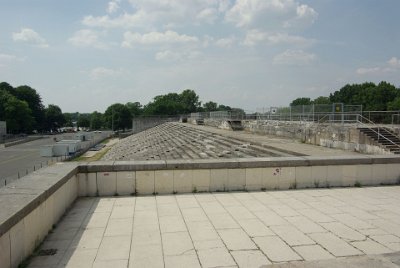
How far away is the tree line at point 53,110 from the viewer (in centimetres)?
8225

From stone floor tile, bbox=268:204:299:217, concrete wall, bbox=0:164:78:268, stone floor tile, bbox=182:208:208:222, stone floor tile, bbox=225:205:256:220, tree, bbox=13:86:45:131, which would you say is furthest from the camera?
tree, bbox=13:86:45:131

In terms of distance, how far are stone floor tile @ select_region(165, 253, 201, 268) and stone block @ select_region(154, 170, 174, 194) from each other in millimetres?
2785

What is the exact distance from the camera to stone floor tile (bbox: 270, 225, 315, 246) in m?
4.25

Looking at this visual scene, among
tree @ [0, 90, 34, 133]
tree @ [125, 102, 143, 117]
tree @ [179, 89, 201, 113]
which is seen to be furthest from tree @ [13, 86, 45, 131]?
tree @ [179, 89, 201, 113]

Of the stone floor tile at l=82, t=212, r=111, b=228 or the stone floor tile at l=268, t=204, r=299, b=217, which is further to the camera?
the stone floor tile at l=268, t=204, r=299, b=217

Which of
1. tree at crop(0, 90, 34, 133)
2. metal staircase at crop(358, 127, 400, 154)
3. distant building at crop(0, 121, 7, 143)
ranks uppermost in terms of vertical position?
tree at crop(0, 90, 34, 133)

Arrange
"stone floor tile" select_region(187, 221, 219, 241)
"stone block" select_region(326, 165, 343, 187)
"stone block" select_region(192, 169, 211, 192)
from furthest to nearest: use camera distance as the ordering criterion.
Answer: "stone block" select_region(326, 165, 343, 187), "stone block" select_region(192, 169, 211, 192), "stone floor tile" select_region(187, 221, 219, 241)

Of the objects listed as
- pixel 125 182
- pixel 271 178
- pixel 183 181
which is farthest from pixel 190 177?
pixel 271 178

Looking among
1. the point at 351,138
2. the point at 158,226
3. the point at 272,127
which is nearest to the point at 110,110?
the point at 272,127

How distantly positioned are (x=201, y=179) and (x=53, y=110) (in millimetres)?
122638

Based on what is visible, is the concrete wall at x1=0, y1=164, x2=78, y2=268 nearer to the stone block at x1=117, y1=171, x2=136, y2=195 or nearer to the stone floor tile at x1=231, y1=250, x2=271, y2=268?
the stone block at x1=117, y1=171, x2=136, y2=195

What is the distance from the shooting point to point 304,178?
7.16 m

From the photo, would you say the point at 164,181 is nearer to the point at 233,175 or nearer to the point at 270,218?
the point at 233,175

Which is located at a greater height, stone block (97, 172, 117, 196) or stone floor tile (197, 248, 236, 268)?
stone block (97, 172, 117, 196)
